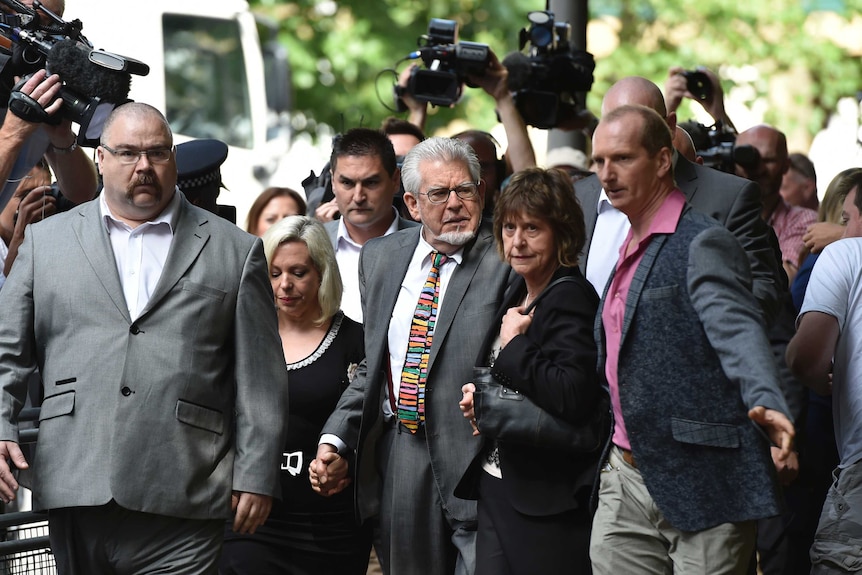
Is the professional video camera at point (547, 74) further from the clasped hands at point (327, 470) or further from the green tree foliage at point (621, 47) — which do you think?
the green tree foliage at point (621, 47)

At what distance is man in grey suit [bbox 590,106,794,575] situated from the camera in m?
4.53

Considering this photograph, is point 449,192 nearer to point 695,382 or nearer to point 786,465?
point 695,382

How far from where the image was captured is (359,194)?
6.77 meters

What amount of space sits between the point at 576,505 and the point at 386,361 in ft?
3.38

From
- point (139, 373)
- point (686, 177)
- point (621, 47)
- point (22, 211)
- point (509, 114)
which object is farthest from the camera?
point (621, 47)

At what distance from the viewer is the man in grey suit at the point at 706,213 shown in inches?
220

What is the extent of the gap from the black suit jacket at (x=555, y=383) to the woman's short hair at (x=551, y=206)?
110mm

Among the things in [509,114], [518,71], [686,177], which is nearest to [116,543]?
[686,177]

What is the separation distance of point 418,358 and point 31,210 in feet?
6.59

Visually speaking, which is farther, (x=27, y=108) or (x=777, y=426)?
(x=27, y=108)

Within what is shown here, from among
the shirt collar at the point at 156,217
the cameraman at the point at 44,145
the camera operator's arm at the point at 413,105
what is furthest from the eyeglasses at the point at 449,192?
the camera operator's arm at the point at 413,105

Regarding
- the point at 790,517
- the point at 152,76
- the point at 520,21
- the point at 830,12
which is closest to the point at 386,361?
the point at 790,517

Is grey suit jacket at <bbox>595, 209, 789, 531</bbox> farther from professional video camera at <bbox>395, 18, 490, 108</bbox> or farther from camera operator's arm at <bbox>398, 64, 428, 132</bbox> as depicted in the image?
camera operator's arm at <bbox>398, 64, 428, 132</bbox>

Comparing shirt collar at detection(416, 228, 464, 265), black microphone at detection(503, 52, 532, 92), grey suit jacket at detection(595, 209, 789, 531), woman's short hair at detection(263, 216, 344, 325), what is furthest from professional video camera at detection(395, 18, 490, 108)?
grey suit jacket at detection(595, 209, 789, 531)
